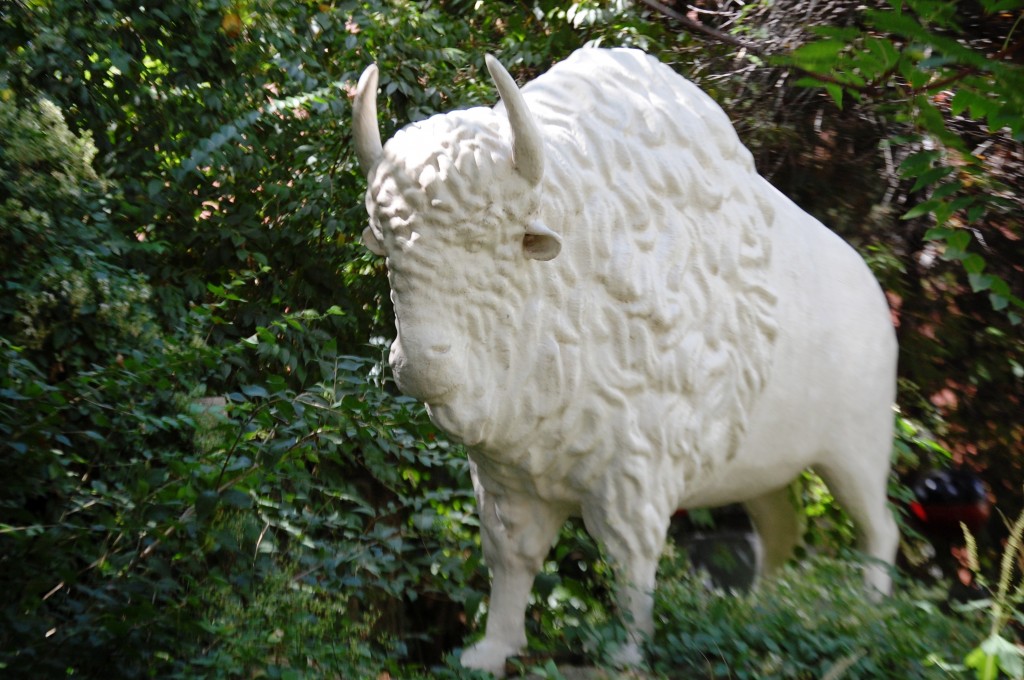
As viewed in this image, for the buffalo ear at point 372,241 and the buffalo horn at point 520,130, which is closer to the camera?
the buffalo horn at point 520,130

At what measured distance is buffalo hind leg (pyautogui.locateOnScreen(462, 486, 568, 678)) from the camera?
2986 mm

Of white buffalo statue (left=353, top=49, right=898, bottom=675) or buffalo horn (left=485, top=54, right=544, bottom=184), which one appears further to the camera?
white buffalo statue (left=353, top=49, right=898, bottom=675)

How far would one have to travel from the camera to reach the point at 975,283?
2789 millimetres

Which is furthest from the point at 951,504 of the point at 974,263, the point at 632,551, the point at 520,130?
the point at 520,130

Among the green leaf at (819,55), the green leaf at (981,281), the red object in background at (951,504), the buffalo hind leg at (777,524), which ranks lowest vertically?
the red object in background at (951,504)

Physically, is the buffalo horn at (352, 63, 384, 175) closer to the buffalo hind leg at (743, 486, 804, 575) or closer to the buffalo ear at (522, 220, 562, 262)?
the buffalo ear at (522, 220, 562, 262)

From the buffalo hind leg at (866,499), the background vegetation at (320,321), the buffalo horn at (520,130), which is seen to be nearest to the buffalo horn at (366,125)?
the buffalo horn at (520,130)

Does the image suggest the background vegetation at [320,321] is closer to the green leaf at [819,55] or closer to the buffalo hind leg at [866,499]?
the green leaf at [819,55]

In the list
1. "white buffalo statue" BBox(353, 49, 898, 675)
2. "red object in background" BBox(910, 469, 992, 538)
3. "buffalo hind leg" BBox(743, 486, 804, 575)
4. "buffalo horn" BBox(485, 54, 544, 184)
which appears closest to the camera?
"buffalo horn" BBox(485, 54, 544, 184)

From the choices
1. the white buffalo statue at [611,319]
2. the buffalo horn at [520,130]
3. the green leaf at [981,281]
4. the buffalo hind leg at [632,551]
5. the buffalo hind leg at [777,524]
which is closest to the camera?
the buffalo horn at [520,130]

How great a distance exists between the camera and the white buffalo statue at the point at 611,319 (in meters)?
2.59

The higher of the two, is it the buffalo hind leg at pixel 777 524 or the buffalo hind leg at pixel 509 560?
the buffalo hind leg at pixel 509 560

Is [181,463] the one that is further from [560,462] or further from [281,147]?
[281,147]

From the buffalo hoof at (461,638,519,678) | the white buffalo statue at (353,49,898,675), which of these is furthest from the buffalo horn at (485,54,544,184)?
the buffalo hoof at (461,638,519,678)
